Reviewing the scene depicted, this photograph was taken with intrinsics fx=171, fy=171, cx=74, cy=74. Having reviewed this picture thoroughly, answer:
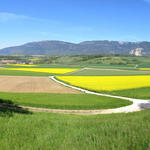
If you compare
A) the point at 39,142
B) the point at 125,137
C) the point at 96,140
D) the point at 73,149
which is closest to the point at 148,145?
the point at 125,137

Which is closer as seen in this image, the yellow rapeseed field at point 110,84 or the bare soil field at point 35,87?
the bare soil field at point 35,87

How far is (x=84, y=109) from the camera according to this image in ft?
75.5

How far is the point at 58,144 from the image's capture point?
3.76 m

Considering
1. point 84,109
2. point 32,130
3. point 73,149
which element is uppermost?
point 73,149

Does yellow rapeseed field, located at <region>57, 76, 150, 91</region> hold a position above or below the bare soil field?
above

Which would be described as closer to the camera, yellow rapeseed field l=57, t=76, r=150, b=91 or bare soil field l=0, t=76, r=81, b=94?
bare soil field l=0, t=76, r=81, b=94

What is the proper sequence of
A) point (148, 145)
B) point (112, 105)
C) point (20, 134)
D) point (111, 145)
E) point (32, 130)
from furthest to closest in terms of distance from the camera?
point (112, 105) < point (32, 130) < point (20, 134) < point (111, 145) < point (148, 145)

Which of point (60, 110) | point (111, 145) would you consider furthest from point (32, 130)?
point (60, 110)

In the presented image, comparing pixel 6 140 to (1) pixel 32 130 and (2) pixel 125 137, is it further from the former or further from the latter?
(2) pixel 125 137

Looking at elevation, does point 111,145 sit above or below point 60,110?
above

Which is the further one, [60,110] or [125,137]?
[60,110]

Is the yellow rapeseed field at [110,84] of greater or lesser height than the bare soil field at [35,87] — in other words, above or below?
above

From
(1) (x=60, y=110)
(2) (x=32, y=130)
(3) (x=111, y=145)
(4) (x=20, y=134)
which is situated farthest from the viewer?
(1) (x=60, y=110)

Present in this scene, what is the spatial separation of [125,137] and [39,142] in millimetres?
1951
